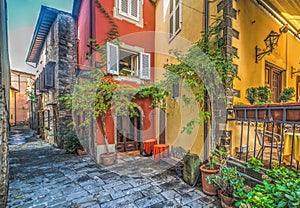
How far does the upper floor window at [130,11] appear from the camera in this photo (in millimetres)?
5762

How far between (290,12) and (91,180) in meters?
6.48

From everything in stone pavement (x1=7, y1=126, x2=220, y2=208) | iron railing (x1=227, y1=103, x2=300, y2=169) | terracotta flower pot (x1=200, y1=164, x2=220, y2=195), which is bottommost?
stone pavement (x1=7, y1=126, x2=220, y2=208)

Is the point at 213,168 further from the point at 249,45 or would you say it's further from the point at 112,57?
the point at 112,57

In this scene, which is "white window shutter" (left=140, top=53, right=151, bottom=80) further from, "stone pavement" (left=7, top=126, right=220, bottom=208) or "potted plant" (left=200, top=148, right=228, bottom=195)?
"potted plant" (left=200, top=148, right=228, bottom=195)

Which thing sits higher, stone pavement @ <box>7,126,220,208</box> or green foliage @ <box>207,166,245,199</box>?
green foliage @ <box>207,166,245,199</box>

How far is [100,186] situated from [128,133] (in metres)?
3.07

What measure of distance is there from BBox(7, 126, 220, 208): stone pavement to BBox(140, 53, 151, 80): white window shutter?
3.28 metres

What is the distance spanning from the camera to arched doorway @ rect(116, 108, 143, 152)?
6.08 meters

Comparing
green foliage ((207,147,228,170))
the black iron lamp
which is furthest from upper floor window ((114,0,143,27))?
green foliage ((207,147,228,170))

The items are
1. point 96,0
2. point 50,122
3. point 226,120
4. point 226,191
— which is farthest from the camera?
point 50,122

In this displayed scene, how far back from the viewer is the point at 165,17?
20.1 feet

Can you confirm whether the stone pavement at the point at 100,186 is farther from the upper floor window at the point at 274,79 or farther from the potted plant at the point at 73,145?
the upper floor window at the point at 274,79

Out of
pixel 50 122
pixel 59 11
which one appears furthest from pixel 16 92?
pixel 59 11

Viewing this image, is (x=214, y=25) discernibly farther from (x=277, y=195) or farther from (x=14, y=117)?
(x=14, y=117)
